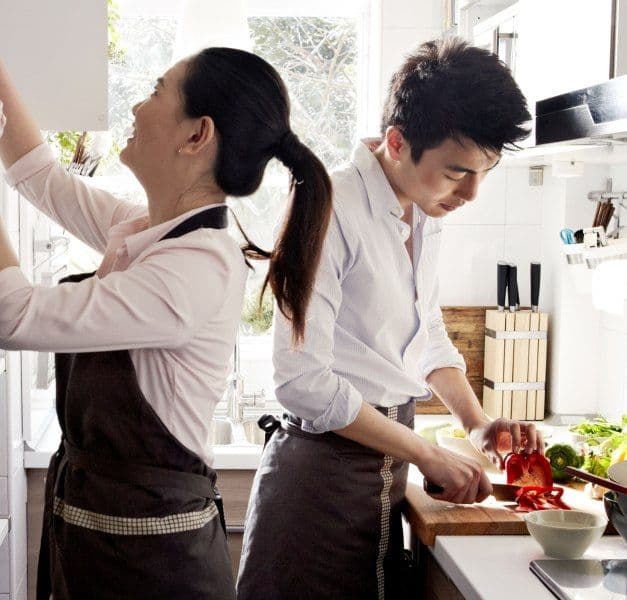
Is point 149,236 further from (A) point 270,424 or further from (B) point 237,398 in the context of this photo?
(B) point 237,398

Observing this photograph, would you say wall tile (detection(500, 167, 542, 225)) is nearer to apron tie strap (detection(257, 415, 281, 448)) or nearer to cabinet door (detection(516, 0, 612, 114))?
cabinet door (detection(516, 0, 612, 114))

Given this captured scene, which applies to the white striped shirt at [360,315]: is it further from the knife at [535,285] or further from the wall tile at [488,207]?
the wall tile at [488,207]

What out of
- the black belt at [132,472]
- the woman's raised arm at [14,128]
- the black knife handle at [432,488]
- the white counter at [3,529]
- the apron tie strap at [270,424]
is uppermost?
the woman's raised arm at [14,128]

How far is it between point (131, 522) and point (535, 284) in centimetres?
202

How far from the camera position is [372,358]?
5.58 feet

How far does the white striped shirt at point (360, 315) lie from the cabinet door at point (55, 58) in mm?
511

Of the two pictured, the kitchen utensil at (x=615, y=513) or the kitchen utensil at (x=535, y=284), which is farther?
the kitchen utensil at (x=535, y=284)

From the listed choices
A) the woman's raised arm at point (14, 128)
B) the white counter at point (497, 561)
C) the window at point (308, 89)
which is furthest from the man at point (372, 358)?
the window at point (308, 89)

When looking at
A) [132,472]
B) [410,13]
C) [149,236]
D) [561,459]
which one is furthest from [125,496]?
[410,13]

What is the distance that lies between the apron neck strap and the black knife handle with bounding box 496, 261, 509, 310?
188 centimetres

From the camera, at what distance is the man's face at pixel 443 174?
1623 mm

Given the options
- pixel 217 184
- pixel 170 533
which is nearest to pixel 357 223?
pixel 217 184

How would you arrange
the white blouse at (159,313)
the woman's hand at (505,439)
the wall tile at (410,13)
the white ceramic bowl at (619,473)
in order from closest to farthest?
the white blouse at (159,313) < the white ceramic bowl at (619,473) < the woman's hand at (505,439) < the wall tile at (410,13)

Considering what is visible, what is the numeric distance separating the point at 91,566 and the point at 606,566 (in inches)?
31.2
